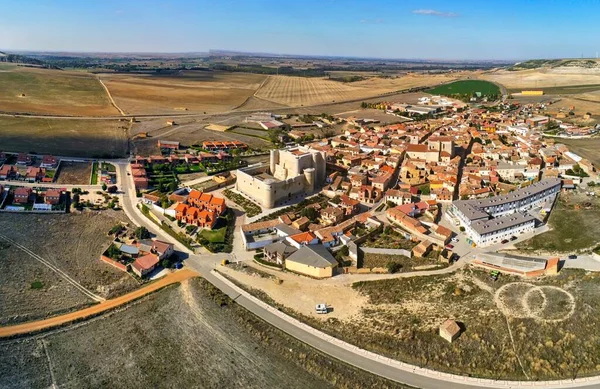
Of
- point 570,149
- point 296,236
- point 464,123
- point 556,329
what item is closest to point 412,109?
point 464,123

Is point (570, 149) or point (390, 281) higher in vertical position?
point (570, 149)

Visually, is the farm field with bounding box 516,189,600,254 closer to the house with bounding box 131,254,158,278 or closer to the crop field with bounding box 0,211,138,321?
the house with bounding box 131,254,158,278

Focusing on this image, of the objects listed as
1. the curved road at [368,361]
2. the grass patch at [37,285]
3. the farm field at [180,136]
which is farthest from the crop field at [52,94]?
the curved road at [368,361]

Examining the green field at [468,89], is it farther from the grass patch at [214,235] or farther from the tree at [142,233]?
the tree at [142,233]

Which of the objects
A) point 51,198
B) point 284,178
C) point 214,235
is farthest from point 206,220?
point 51,198

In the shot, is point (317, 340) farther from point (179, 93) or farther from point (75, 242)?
point (179, 93)

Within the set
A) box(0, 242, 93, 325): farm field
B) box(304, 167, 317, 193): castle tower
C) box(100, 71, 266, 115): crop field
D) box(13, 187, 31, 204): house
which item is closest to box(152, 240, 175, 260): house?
box(0, 242, 93, 325): farm field

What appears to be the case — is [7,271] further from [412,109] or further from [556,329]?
[412,109]
